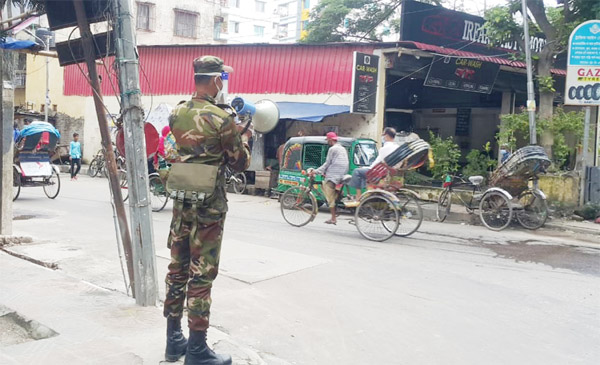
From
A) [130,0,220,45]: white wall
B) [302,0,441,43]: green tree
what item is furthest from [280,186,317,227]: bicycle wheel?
[130,0,220,45]: white wall

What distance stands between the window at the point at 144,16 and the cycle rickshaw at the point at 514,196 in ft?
93.6

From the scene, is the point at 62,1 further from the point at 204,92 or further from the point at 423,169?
the point at 423,169

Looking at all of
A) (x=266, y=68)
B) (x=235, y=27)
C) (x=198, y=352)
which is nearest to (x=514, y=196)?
(x=198, y=352)

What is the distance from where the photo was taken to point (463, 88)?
56.0 ft

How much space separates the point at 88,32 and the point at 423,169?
1448 centimetres

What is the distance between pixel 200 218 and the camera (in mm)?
3719

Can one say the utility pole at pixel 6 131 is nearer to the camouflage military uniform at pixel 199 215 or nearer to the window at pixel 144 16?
the camouflage military uniform at pixel 199 215

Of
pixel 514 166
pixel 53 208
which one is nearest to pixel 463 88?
pixel 514 166

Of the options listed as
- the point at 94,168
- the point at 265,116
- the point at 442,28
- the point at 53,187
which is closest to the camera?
the point at 53,187

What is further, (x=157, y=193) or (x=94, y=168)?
(x=94, y=168)

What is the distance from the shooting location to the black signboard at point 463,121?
72.5ft

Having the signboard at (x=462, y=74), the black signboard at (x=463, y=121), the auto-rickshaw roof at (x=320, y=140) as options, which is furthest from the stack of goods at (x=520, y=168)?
the black signboard at (x=463, y=121)

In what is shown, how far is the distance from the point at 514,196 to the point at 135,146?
8.91m

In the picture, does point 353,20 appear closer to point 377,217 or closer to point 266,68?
point 266,68
